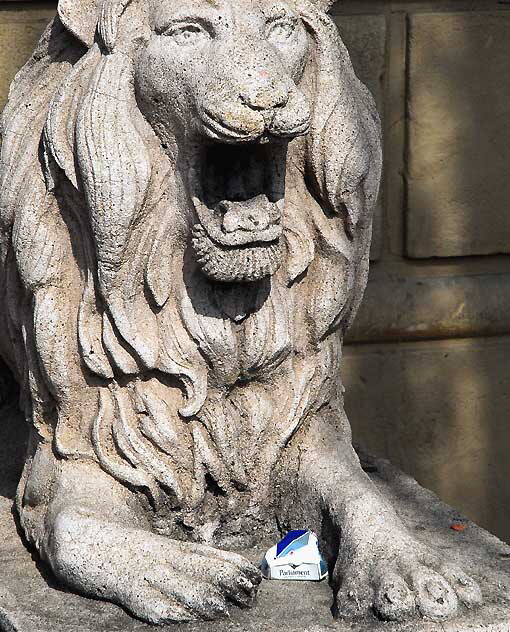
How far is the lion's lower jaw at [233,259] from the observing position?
2498mm

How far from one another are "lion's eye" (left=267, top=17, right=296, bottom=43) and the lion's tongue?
0.26 metres

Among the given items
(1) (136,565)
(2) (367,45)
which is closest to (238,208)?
Result: (1) (136,565)

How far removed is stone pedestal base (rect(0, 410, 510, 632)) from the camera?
242 centimetres

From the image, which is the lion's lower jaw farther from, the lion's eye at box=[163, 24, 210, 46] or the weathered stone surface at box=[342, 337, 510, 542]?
the weathered stone surface at box=[342, 337, 510, 542]

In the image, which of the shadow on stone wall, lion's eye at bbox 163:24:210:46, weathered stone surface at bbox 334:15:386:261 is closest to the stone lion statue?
lion's eye at bbox 163:24:210:46

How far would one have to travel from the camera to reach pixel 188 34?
96.7 inches

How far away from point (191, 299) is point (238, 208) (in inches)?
8.2

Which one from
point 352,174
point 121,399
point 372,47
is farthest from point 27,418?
point 372,47

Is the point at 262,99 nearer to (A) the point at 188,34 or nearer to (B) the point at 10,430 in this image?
(A) the point at 188,34

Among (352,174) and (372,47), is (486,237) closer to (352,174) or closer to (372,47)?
(372,47)

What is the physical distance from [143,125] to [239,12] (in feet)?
0.80

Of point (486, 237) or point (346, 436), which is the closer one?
point (346, 436)

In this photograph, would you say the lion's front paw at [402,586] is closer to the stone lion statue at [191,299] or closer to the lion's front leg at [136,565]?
the stone lion statue at [191,299]

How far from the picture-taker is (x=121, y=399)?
2658 mm
